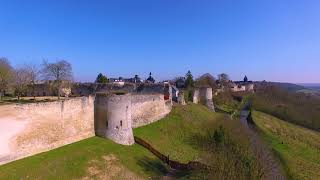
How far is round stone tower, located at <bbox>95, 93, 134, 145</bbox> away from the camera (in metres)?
27.2

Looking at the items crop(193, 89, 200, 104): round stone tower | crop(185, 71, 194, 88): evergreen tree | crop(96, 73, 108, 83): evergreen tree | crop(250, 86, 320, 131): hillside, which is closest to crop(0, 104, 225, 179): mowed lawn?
crop(193, 89, 200, 104): round stone tower

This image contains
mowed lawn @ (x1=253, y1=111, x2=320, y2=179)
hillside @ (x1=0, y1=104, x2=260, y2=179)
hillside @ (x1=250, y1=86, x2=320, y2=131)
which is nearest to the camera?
hillside @ (x1=0, y1=104, x2=260, y2=179)

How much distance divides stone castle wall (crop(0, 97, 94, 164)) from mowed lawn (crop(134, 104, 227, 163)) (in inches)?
220

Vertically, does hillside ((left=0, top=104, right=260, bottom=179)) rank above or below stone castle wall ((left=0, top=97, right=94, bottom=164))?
below

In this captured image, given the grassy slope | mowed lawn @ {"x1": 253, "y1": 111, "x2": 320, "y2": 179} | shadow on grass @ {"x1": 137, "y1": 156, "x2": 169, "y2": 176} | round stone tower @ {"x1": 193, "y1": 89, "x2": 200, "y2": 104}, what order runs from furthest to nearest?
1. round stone tower @ {"x1": 193, "y1": 89, "x2": 200, "y2": 104}
2. mowed lawn @ {"x1": 253, "y1": 111, "x2": 320, "y2": 179}
3. shadow on grass @ {"x1": 137, "y1": 156, "x2": 169, "y2": 176}
4. the grassy slope

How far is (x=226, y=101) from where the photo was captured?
69.1 meters

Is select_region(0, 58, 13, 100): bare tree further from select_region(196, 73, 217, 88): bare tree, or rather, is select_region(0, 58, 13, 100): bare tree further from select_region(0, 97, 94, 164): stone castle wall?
select_region(196, 73, 217, 88): bare tree

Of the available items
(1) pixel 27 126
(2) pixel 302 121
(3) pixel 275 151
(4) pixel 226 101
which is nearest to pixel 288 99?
(4) pixel 226 101

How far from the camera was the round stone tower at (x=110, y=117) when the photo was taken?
27219 millimetres

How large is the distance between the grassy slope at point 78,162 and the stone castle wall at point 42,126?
50 centimetres

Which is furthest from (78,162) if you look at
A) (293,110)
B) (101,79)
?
(293,110)

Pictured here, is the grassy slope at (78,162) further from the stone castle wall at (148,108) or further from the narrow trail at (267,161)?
the narrow trail at (267,161)

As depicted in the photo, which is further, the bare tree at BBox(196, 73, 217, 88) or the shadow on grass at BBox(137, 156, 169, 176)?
the bare tree at BBox(196, 73, 217, 88)

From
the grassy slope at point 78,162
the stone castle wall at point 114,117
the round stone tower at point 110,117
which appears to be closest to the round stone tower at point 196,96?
the stone castle wall at point 114,117
